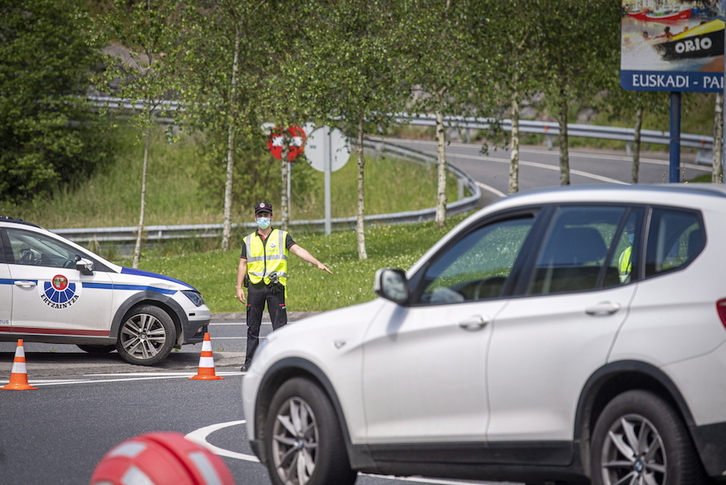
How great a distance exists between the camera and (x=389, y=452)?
638cm

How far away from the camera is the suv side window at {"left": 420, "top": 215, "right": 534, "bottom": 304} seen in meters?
6.20

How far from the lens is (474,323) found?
5996 mm

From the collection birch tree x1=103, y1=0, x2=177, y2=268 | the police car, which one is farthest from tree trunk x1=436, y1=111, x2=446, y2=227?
the police car

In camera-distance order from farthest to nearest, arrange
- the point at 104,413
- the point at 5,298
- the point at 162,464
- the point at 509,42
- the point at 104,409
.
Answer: the point at 509,42, the point at 5,298, the point at 104,409, the point at 104,413, the point at 162,464

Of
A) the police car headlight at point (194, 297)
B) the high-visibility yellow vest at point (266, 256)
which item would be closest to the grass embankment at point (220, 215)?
the police car headlight at point (194, 297)

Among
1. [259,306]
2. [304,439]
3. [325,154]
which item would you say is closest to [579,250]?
[304,439]

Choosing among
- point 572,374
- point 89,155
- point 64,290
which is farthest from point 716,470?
point 89,155

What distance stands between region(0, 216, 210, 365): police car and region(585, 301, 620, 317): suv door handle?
8.58 meters

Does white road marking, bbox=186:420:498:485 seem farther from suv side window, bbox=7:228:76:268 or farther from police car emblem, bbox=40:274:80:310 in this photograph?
suv side window, bbox=7:228:76:268

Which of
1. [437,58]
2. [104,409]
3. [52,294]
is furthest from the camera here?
[437,58]

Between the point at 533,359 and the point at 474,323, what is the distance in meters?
0.38

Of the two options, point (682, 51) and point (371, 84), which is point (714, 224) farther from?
point (371, 84)

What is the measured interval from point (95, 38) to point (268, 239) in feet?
45.0

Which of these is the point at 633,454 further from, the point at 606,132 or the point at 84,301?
the point at 606,132
